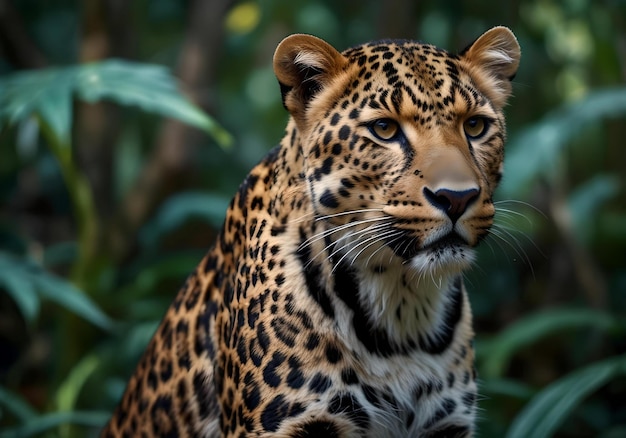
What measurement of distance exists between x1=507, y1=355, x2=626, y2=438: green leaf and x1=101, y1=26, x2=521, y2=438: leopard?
5.97ft

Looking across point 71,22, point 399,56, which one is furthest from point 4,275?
point 71,22

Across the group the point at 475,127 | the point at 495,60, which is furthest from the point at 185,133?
the point at 475,127

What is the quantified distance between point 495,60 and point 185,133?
5.91 meters

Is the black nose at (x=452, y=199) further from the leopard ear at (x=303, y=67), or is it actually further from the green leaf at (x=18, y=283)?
the green leaf at (x=18, y=283)

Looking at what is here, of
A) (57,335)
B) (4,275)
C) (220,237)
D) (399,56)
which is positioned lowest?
(57,335)

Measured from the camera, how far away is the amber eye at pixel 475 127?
12.5 ft

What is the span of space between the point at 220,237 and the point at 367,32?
818 centimetres

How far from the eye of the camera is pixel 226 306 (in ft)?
13.7

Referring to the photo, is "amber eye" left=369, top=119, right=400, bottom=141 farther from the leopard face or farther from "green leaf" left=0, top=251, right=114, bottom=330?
"green leaf" left=0, top=251, right=114, bottom=330

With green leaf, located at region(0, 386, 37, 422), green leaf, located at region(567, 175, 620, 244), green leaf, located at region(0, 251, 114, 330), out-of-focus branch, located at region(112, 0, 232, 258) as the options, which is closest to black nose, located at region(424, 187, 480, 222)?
green leaf, located at region(0, 251, 114, 330)

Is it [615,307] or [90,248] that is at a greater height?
[90,248]

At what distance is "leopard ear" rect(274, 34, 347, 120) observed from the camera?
3787 mm

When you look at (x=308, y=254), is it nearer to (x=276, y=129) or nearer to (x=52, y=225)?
(x=52, y=225)

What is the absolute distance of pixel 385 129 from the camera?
12.1 feet
